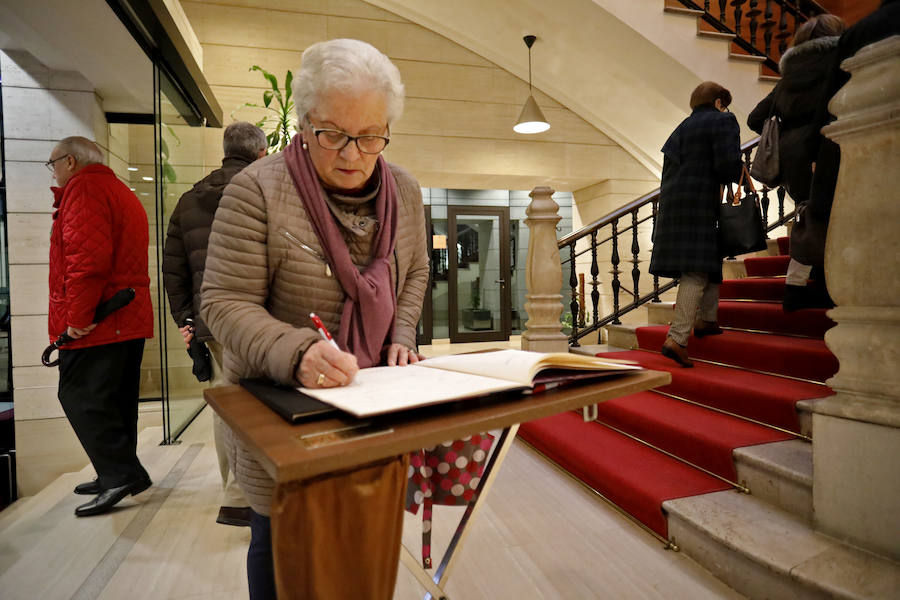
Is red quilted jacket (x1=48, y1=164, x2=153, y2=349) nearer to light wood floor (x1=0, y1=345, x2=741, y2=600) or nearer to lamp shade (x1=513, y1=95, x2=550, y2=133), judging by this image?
light wood floor (x1=0, y1=345, x2=741, y2=600)

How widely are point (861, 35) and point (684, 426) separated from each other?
1.58 metres

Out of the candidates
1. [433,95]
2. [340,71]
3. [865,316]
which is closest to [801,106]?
[865,316]

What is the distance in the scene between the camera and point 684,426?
2.07 meters

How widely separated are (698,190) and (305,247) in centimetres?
239

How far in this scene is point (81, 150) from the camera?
7.06ft

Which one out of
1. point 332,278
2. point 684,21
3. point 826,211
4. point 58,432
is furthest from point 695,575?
point 684,21

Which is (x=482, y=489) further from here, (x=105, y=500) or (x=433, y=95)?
(x=433, y=95)

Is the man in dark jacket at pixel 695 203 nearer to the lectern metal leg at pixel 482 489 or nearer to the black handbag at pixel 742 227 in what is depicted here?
the black handbag at pixel 742 227

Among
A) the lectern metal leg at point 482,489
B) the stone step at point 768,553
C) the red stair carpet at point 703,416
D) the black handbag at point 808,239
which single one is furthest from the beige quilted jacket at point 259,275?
the black handbag at point 808,239

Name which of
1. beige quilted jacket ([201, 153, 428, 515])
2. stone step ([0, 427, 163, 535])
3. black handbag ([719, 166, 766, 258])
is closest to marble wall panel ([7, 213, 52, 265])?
stone step ([0, 427, 163, 535])

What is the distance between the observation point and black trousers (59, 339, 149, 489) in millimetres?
2150

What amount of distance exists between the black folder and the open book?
0.04 ft

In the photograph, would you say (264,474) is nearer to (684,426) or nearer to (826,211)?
(684,426)

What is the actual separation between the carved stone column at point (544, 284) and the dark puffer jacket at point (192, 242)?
7.16 feet
